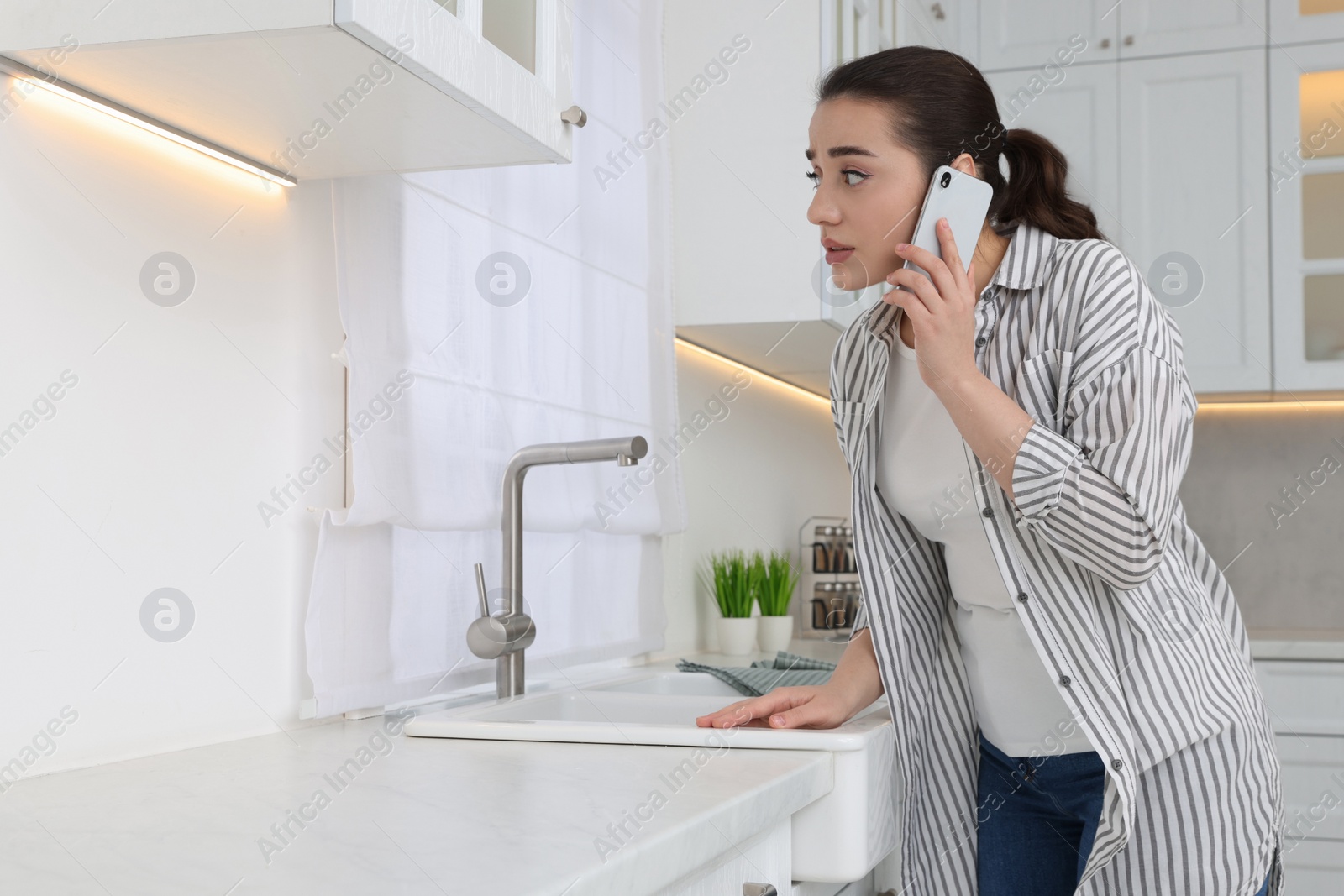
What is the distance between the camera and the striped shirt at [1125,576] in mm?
874

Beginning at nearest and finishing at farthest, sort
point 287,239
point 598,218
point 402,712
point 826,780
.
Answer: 1. point 826,780
2. point 287,239
3. point 402,712
4. point 598,218

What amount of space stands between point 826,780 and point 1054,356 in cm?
39

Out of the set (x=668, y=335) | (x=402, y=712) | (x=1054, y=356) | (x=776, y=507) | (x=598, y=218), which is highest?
(x=598, y=218)

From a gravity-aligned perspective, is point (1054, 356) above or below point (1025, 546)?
above

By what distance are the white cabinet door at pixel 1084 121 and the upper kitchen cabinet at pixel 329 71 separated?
2104 millimetres

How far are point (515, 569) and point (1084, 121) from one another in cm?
216

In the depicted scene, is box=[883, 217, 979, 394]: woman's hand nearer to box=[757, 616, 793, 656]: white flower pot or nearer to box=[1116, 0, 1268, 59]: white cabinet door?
box=[757, 616, 793, 656]: white flower pot

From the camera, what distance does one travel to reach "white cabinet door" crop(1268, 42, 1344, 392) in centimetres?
272

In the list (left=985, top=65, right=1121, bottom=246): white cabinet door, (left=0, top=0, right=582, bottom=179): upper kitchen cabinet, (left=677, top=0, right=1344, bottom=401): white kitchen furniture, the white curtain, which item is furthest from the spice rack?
(left=0, top=0, right=582, bottom=179): upper kitchen cabinet

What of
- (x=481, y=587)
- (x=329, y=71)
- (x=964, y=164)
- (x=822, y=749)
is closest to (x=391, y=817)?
(x=822, y=749)

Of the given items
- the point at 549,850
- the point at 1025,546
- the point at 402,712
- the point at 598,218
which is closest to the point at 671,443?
the point at 598,218

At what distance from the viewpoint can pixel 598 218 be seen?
5.72 feet

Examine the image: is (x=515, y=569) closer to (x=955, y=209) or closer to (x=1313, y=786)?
(x=955, y=209)

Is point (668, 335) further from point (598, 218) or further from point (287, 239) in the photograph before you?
point (287, 239)
